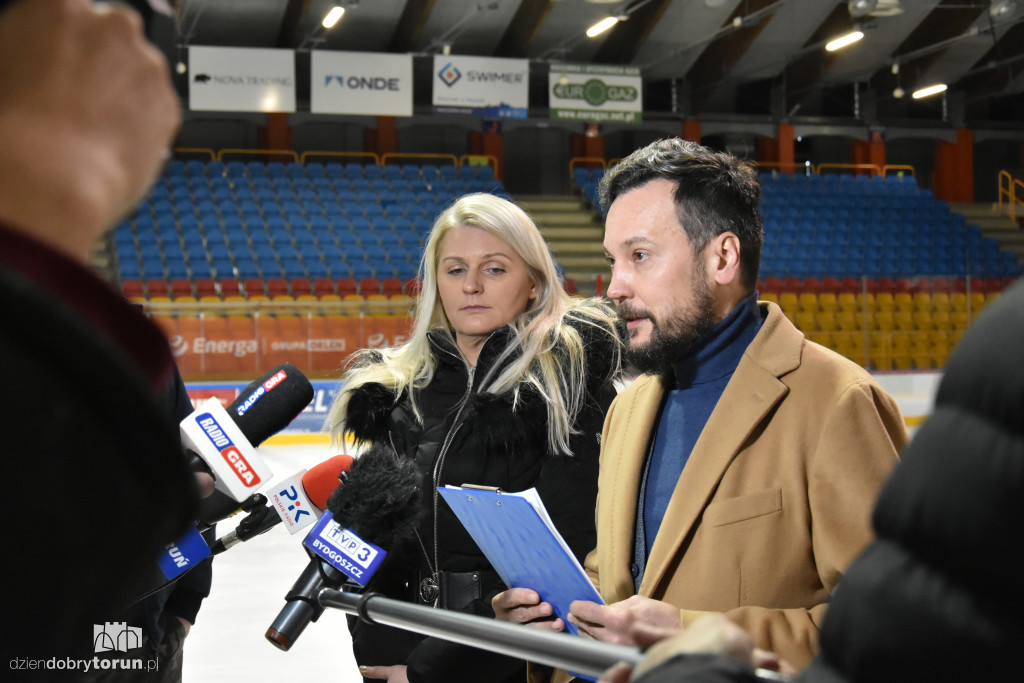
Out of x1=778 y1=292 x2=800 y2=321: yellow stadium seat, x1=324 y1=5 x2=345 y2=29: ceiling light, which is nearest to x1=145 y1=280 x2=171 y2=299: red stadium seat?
x1=324 y1=5 x2=345 y2=29: ceiling light

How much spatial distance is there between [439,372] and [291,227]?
12.7 meters

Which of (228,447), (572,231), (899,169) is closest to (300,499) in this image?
(228,447)

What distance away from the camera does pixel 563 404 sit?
6.63 feet

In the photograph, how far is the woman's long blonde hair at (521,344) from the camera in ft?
6.70

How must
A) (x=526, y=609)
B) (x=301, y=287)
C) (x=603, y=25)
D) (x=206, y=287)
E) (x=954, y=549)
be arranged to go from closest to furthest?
(x=954, y=549)
(x=526, y=609)
(x=206, y=287)
(x=301, y=287)
(x=603, y=25)

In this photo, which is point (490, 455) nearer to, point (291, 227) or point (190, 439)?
point (190, 439)

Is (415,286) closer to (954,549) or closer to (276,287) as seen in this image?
(954,549)

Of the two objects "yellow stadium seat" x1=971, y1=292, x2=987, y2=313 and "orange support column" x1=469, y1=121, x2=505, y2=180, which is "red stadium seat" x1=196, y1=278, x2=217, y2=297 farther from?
"yellow stadium seat" x1=971, y1=292, x2=987, y2=313

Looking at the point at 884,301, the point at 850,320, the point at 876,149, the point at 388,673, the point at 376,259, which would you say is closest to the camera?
the point at 388,673

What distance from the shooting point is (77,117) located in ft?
1.04

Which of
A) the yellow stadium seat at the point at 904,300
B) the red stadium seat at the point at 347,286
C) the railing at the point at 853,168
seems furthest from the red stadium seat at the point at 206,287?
the railing at the point at 853,168

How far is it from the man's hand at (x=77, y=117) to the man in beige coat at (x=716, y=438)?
3.27ft

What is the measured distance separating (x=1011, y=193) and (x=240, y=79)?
14.3 m

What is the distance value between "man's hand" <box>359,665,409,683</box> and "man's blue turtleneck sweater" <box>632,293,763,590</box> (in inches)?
24.6
